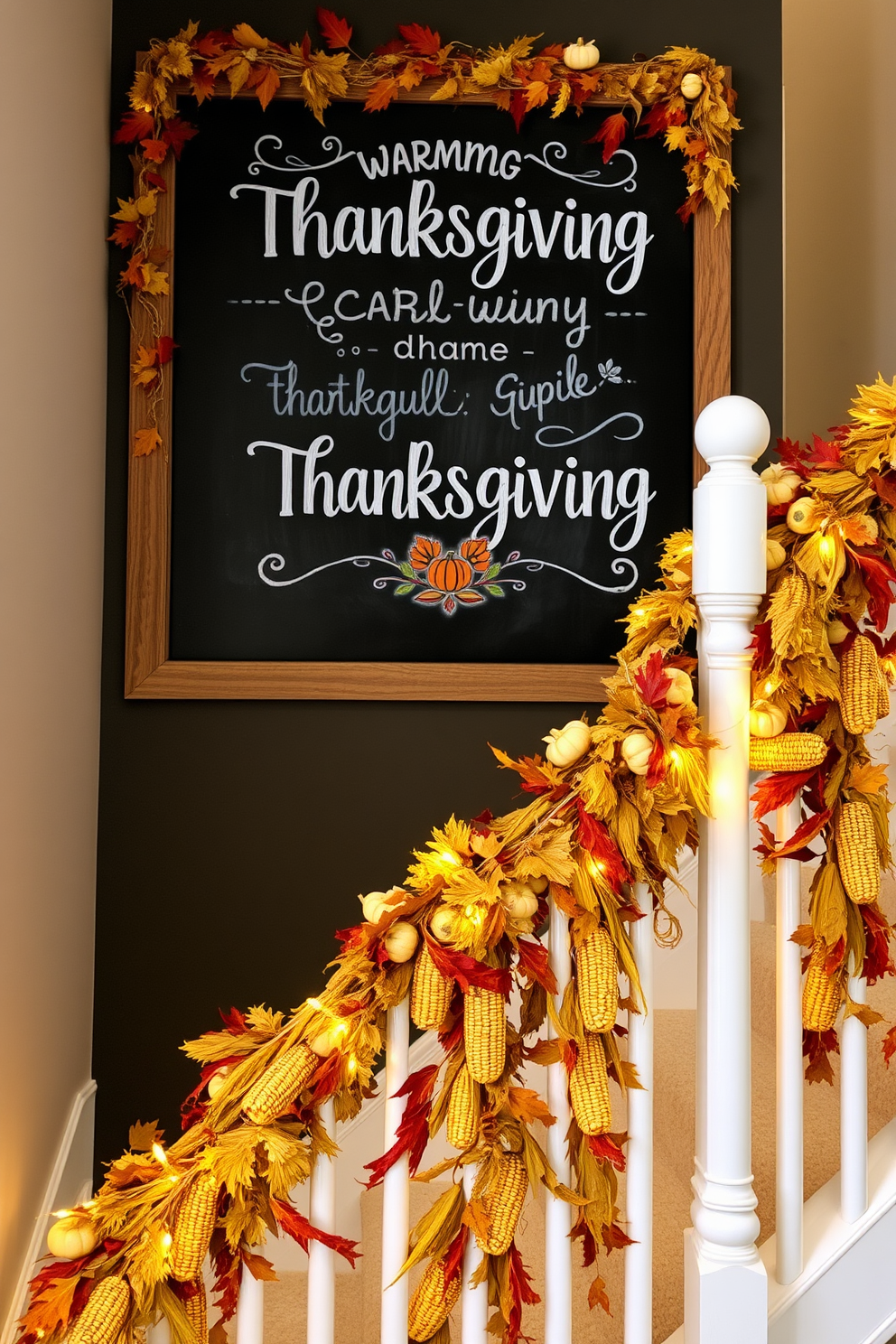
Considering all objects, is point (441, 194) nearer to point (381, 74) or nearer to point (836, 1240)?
point (381, 74)

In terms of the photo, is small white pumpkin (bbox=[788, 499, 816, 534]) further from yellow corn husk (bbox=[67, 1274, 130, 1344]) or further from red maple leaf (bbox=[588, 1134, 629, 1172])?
yellow corn husk (bbox=[67, 1274, 130, 1344])

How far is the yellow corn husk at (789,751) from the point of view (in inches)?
43.4

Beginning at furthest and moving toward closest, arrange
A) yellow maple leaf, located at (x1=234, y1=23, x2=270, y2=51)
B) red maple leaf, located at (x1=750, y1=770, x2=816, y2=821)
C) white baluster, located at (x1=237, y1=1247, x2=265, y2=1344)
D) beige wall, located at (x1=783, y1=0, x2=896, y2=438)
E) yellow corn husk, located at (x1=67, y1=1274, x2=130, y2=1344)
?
beige wall, located at (x1=783, y1=0, x2=896, y2=438) → yellow maple leaf, located at (x1=234, y1=23, x2=270, y2=51) → red maple leaf, located at (x1=750, y1=770, x2=816, y2=821) → white baluster, located at (x1=237, y1=1247, x2=265, y2=1344) → yellow corn husk, located at (x1=67, y1=1274, x2=130, y2=1344)

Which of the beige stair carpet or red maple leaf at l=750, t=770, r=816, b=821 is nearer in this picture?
red maple leaf at l=750, t=770, r=816, b=821

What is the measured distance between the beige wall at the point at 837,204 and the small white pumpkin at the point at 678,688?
1.99 m

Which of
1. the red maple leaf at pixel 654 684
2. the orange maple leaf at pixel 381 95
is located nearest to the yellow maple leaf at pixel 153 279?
the orange maple leaf at pixel 381 95

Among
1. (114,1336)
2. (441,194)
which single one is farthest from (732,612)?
(441,194)

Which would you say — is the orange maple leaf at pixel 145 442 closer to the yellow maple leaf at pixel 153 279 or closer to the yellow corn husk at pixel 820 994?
the yellow maple leaf at pixel 153 279

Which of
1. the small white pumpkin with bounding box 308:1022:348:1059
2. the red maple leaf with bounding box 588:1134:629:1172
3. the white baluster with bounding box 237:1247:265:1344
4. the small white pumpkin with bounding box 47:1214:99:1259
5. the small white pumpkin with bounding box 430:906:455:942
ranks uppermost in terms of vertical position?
the small white pumpkin with bounding box 430:906:455:942

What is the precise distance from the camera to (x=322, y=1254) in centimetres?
106

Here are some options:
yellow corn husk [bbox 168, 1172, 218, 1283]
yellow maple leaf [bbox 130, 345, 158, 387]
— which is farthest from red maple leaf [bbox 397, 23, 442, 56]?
yellow corn husk [bbox 168, 1172, 218, 1283]

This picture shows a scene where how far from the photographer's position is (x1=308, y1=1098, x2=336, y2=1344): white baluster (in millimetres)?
1051

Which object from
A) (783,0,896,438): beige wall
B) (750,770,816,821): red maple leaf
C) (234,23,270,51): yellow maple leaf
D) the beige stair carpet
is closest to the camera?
(750,770,816,821): red maple leaf

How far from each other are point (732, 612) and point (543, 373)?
117 centimetres
